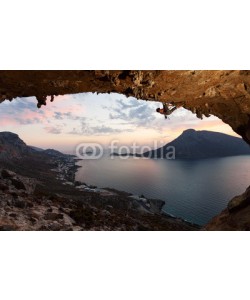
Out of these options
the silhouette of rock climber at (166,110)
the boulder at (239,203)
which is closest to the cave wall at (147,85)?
the silhouette of rock climber at (166,110)

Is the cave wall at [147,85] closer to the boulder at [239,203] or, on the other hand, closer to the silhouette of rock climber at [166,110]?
the silhouette of rock climber at [166,110]

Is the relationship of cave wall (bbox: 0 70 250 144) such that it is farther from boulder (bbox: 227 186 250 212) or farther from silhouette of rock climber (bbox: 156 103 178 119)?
boulder (bbox: 227 186 250 212)

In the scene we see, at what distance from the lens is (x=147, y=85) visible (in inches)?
315

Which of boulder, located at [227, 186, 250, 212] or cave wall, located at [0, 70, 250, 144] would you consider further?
boulder, located at [227, 186, 250, 212]

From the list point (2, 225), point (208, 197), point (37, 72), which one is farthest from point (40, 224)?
point (208, 197)

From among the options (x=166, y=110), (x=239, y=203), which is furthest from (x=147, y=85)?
(x=239, y=203)

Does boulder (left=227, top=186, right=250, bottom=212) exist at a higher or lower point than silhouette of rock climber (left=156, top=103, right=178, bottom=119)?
lower

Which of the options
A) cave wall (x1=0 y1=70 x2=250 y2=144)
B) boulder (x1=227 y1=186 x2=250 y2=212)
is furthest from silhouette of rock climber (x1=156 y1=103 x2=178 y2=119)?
boulder (x1=227 y1=186 x2=250 y2=212)

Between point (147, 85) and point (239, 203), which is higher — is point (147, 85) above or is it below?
above

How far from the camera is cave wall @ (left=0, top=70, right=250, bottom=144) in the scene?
7539 mm

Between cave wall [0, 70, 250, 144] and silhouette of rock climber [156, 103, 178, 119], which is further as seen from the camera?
silhouette of rock climber [156, 103, 178, 119]

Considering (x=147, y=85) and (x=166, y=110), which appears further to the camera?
(x=166, y=110)

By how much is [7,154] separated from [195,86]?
99.7 metres

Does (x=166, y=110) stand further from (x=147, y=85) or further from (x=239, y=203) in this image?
(x=239, y=203)
